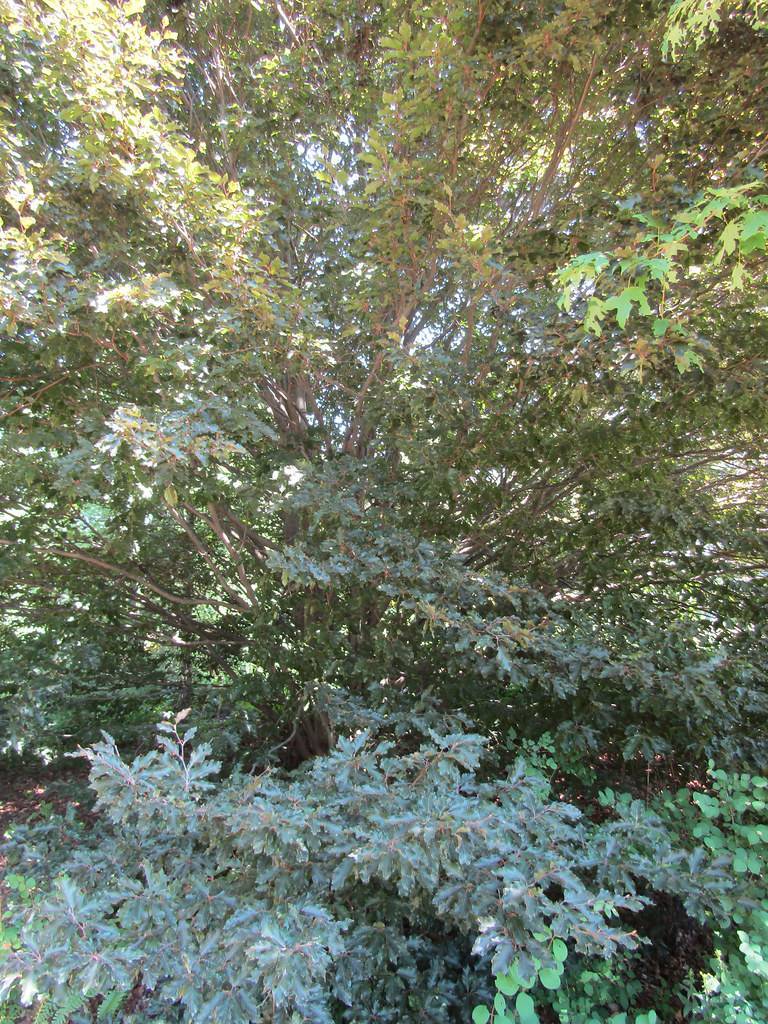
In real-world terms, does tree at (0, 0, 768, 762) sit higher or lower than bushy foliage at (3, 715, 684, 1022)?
higher

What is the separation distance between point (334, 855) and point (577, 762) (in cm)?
142

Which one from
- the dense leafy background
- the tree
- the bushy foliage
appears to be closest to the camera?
the bushy foliage

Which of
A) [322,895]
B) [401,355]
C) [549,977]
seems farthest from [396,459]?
[549,977]

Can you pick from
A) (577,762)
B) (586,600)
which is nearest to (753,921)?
(577,762)

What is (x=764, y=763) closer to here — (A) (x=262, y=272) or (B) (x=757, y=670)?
(B) (x=757, y=670)

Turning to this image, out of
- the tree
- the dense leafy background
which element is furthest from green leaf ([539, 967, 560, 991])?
the tree

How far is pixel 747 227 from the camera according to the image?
51.6 inches

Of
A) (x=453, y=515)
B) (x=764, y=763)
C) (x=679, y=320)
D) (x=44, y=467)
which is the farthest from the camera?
(x=453, y=515)

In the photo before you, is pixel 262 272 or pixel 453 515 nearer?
pixel 262 272

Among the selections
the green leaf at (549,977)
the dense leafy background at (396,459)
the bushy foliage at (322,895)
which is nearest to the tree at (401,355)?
the dense leafy background at (396,459)

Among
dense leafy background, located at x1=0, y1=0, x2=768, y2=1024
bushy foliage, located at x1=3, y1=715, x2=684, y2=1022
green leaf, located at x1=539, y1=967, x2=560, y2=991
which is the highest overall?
dense leafy background, located at x1=0, y1=0, x2=768, y2=1024

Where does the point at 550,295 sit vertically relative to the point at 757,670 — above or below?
above

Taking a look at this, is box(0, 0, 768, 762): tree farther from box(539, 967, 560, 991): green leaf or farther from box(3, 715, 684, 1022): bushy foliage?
box(539, 967, 560, 991): green leaf

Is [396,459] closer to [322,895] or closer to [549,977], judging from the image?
[322,895]
